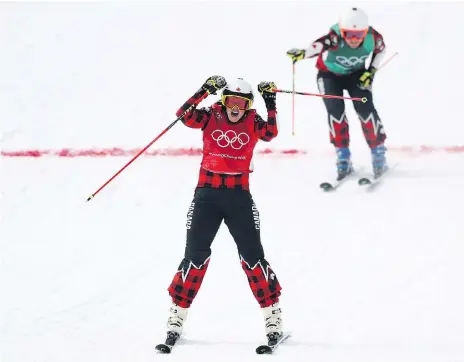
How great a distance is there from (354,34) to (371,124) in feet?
3.25

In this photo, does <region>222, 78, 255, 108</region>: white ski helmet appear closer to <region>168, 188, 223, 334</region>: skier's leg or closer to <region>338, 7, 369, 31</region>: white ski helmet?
<region>168, 188, 223, 334</region>: skier's leg

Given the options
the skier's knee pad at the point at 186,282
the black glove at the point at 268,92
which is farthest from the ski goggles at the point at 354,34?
the skier's knee pad at the point at 186,282

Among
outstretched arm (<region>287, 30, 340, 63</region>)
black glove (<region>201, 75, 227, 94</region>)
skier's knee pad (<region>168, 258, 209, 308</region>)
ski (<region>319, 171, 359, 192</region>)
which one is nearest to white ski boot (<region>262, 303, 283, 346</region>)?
skier's knee pad (<region>168, 258, 209, 308</region>)

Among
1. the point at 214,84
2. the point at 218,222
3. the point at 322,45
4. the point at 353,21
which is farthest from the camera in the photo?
the point at 322,45

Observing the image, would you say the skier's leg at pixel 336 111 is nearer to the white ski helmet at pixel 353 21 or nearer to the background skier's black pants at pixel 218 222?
the white ski helmet at pixel 353 21

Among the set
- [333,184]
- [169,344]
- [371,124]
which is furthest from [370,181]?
[169,344]

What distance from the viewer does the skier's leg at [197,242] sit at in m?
7.49

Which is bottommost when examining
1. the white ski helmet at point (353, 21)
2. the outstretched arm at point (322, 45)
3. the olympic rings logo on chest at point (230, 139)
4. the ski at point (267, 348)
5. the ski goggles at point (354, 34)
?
the ski at point (267, 348)

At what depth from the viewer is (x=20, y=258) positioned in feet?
30.5

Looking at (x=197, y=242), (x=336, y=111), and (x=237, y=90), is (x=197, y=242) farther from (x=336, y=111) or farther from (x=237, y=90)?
(x=336, y=111)

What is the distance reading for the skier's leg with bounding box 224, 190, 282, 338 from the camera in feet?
24.6

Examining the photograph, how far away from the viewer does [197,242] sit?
7.49m

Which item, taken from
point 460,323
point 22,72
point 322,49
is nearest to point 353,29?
point 322,49

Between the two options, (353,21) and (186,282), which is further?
(353,21)
